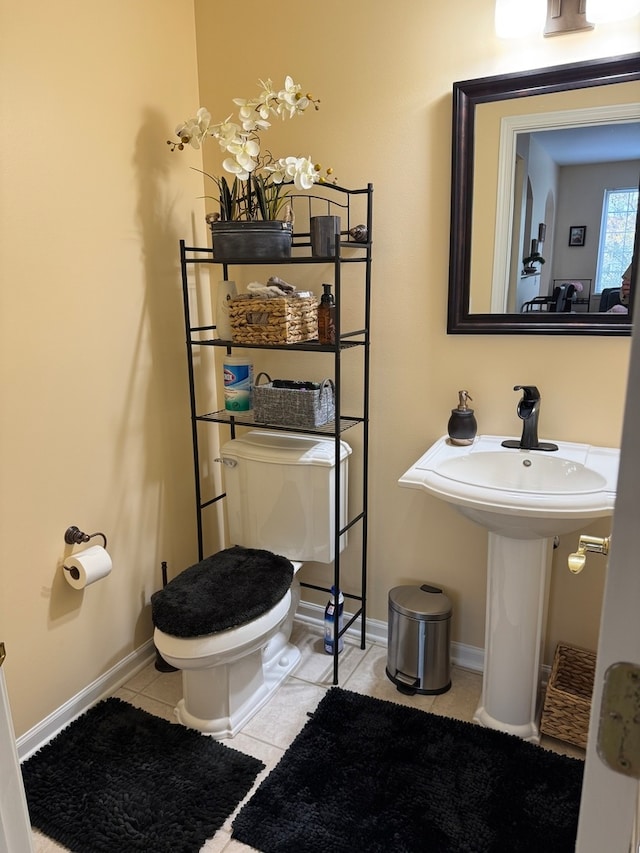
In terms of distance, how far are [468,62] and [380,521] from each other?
1.58 metres

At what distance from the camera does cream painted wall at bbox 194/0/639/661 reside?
1.92 meters

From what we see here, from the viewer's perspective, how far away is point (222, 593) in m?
2.00

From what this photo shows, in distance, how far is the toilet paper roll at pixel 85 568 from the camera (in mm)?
1931

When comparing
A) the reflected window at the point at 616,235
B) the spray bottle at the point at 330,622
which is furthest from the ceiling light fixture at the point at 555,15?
the spray bottle at the point at 330,622

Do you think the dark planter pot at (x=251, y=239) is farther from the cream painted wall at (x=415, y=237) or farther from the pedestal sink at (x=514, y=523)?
the pedestal sink at (x=514, y=523)

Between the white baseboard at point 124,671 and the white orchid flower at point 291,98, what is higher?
the white orchid flower at point 291,98

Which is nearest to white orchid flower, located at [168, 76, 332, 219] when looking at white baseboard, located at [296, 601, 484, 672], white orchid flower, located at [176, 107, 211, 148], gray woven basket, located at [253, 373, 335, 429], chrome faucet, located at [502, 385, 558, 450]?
white orchid flower, located at [176, 107, 211, 148]

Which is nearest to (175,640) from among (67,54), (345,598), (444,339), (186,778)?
(186,778)

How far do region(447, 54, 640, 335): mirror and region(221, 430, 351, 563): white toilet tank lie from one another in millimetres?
671

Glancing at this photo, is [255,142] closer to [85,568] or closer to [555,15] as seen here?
[555,15]

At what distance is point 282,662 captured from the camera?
2.33 meters

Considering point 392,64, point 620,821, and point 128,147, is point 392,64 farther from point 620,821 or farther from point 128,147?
point 620,821

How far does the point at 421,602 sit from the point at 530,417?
76 centimetres

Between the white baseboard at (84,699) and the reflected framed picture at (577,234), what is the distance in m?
2.05
